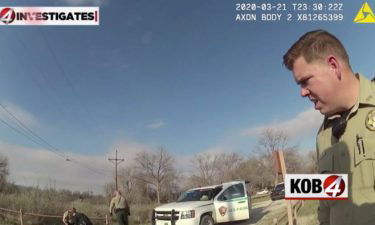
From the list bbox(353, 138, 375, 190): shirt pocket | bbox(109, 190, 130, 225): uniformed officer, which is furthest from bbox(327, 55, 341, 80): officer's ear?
bbox(109, 190, 130, 225): uniformed officer

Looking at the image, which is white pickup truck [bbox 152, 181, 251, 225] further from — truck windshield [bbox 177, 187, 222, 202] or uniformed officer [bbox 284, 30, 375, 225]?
uniformed officer [bbox 284, 30, 375, 225]

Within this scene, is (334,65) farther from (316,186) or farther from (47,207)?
(47,207)

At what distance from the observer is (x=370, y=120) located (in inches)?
65.2

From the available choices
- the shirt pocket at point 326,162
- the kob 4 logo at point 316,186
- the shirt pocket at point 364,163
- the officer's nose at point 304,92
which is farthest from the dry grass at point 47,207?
the shirt pocket at point 364,163

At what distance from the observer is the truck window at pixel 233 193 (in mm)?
13648

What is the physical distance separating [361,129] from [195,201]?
12.0m

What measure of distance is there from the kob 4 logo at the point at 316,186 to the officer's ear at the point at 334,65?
15.8 inches

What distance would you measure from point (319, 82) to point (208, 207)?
11.4m

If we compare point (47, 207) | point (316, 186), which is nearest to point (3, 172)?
point (47, 207)

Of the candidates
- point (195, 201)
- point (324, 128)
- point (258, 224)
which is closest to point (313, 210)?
point (258, 224)

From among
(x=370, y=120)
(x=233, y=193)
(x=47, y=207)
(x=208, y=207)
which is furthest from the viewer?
(x=47, y=207)

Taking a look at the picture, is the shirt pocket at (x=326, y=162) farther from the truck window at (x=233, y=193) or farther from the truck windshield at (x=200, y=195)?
the truck window at (x=233, y=193)

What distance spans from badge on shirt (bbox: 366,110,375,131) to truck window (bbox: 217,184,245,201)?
39.5 ft

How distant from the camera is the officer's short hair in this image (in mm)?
1761
